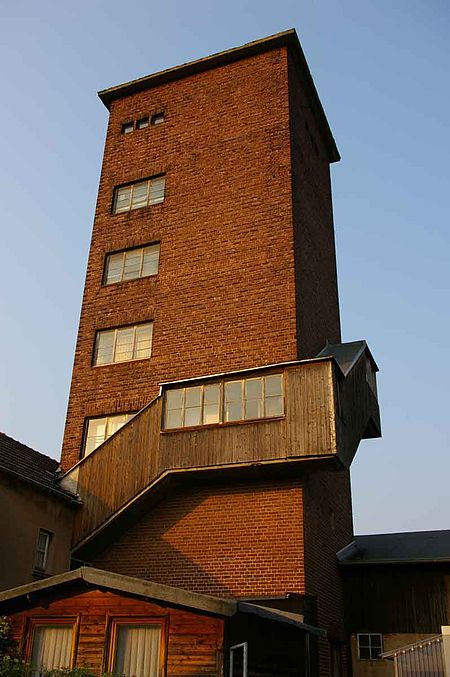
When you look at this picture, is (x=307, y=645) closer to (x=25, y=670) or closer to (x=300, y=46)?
(x=25, y=670)

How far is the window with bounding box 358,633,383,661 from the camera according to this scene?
1975 centimetres

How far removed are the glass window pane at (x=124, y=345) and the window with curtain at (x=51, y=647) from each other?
10621mm

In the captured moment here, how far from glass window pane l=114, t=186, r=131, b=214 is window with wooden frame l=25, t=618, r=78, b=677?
16639 mm

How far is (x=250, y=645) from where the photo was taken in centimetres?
1484

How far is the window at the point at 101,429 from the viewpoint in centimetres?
2153

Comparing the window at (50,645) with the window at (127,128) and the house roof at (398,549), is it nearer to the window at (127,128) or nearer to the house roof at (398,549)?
the house roof at (398,549)

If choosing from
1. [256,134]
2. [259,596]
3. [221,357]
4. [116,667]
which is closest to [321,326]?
[221,357]

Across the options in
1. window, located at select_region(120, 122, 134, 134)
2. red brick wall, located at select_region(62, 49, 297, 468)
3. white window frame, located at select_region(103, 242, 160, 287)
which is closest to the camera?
red brick wall, located at select_region(62, 49, 297, 468)

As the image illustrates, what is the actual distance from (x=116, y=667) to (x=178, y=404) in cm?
788

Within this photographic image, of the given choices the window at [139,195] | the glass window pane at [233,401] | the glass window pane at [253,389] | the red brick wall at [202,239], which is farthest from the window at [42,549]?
the window at [139,195]

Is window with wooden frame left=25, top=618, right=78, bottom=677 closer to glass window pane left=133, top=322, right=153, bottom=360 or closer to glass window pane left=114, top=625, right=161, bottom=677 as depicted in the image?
glass window pane left=114, top=625, right=161, bottom=677

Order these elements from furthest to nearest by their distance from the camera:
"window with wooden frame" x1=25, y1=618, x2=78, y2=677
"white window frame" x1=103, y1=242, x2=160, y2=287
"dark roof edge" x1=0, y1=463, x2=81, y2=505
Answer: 1. "white window frame" x1=103, y1=242, x2=160, y2=287
2. "dark roof edge" x1=0, y1=463, x2=81, y2=505
3. "window with wooden frame" x1=25, y1=618, x2=78, y2=677

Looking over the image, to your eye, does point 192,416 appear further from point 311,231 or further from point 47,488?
point 311,231

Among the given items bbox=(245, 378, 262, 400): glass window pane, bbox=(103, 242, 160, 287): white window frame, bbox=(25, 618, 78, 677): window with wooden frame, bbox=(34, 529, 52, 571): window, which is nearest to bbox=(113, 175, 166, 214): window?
bbox=(103, 242, 160, 287): white window frame
